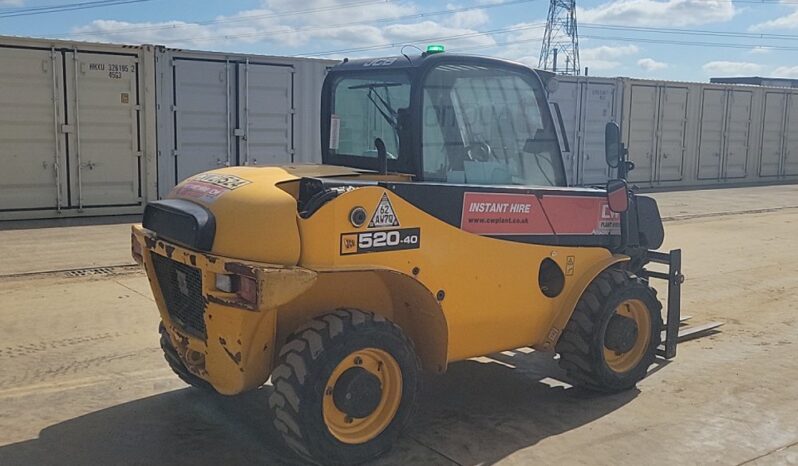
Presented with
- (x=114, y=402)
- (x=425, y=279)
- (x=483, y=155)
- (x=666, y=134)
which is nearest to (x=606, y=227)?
(x=483, y=155)

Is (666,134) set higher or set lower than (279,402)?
higher

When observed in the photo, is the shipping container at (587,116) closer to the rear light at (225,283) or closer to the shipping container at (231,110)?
the shipping container at (231,110)

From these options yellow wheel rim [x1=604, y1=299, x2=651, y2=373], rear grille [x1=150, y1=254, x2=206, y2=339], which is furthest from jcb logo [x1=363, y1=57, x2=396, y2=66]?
yellow wheel rim [x1=604, y1=299, x2=651, y2=373]

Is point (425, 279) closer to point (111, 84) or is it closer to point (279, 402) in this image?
point (279, 402)

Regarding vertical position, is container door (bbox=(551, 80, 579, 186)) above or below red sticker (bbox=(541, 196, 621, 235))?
above

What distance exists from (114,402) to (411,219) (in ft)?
7.45

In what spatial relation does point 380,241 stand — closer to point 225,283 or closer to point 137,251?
point 225,283

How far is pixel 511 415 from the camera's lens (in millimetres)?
4887

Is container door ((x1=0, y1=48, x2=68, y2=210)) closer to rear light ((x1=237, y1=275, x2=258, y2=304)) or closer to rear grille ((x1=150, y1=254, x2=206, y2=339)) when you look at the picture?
rear grille ((x1=150, y1=254, x2=206, y2=339))

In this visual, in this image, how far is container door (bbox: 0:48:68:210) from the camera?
11.8m

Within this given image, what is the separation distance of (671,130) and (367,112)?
1813 cm

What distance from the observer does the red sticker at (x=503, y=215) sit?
4422 millimetres

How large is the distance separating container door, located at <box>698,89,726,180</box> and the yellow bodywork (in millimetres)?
18895

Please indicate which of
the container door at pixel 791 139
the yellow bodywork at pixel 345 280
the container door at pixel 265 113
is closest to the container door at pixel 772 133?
the container door at pixel 791 139
